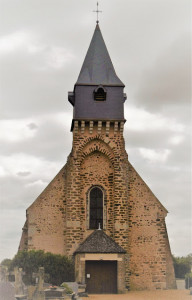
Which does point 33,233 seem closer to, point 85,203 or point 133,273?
point 85,203

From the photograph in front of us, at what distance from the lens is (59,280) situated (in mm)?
33344

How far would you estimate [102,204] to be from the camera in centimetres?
3681

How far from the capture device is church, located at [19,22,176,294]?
3588cm

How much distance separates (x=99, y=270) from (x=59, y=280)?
2736 millimetres

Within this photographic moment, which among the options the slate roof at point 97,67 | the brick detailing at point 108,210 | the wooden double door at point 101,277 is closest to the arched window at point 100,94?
the slate roof at point 97,67

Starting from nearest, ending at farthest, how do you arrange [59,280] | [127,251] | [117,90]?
1. [59,280]
2. [127,251]
3. [117,90]

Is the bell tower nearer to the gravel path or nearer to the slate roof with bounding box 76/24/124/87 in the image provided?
the slate roof with bounding box 76/24/124/87

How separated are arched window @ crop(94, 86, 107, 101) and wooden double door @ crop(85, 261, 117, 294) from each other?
40.2 feet

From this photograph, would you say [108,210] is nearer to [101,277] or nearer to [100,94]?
[101,277]

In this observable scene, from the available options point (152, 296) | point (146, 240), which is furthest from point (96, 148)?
point (152, 296)

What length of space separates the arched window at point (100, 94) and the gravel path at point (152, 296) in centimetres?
1433

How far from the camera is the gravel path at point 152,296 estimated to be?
1220 inches

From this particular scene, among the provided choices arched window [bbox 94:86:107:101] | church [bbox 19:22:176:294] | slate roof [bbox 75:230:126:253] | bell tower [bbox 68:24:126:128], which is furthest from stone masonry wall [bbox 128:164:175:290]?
arched window [bbox 94:86:107:101]

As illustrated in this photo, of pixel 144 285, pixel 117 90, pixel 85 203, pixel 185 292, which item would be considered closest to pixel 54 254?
pixel 85 203
